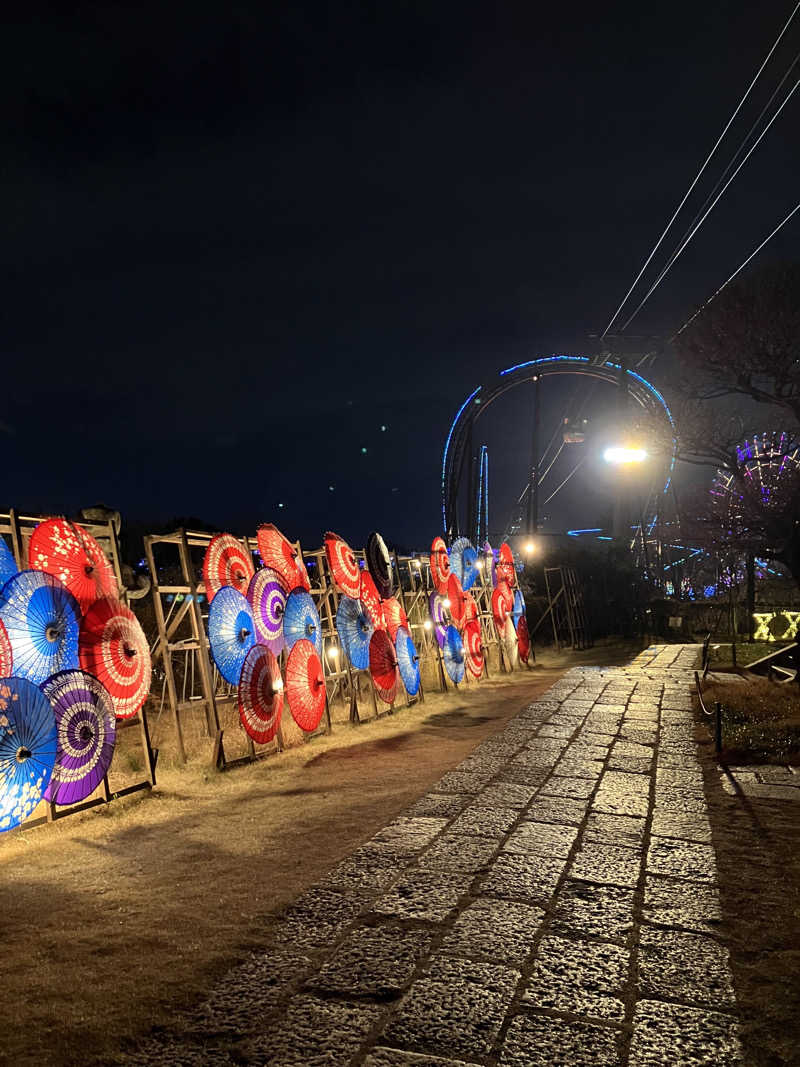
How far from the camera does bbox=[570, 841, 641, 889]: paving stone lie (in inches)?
152

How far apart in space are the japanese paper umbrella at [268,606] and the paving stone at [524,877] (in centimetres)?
395

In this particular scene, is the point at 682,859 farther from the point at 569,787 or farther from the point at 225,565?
the point at 225,565

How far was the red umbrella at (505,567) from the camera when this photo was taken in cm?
1603

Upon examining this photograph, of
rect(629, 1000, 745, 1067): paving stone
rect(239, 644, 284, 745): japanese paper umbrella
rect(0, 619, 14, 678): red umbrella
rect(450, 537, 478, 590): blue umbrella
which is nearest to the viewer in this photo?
rect(629, 1000, 745, 1067): paving stone

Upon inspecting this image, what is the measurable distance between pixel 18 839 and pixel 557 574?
19.9 m

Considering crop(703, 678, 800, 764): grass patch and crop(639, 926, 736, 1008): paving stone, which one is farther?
crop(703, 678, 800, 764): grass patch

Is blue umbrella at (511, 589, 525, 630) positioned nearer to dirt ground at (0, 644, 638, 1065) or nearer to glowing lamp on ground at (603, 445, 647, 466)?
glowing lamp on ground at (603, 445, 647, 466)

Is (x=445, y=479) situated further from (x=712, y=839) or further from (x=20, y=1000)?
(x=20, y=1000)

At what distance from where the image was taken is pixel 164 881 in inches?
158

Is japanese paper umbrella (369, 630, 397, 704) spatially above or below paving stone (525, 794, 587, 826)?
above

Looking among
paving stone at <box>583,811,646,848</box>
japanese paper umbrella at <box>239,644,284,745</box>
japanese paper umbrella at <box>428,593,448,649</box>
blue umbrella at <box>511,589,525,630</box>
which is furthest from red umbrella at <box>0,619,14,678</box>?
blue umbrella at <box>511,589,525,630</box>

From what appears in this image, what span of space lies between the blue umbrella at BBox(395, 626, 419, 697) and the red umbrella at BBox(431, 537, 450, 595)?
1.86m

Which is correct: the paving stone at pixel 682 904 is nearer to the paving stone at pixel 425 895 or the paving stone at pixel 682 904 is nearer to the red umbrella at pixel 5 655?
the paving stone at pixel 425 895

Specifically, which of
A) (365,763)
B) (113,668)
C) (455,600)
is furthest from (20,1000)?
(455,600)
